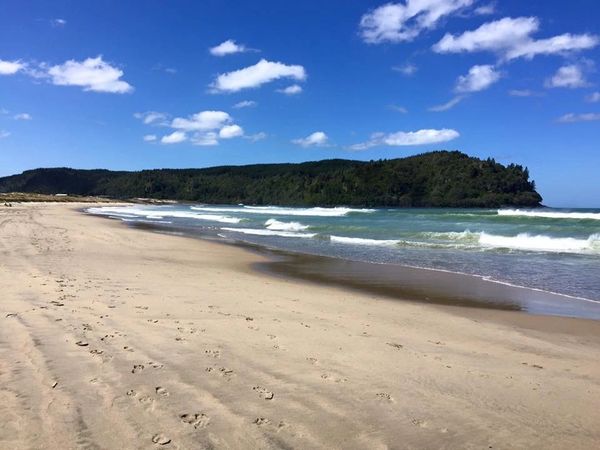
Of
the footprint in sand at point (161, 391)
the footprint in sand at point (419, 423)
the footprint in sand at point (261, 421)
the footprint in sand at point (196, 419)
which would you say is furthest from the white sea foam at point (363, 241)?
the footprint in sand at point (196, 419)

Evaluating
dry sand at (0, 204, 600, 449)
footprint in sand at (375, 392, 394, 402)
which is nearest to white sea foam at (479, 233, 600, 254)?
dry sand at (0, 204, 600, 449)

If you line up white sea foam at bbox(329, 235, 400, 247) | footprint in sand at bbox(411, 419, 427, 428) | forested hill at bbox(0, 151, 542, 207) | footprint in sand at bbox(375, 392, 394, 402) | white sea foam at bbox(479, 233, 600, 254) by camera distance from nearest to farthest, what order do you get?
footprint in sand at bbox(411, 419, 427, 428) < footprint in sand at bbox(375, 392, 394, 402) < white sea foam at bbox(479, 233, 600, 254) < white sea foam at bbox(329, 235, 400, 247) < forested hill at bbox(0, 151, 542, 207)

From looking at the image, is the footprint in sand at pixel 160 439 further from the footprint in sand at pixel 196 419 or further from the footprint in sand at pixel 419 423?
the footprint in sand at pixel 419 423

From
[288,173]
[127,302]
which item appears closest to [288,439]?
[127,302]

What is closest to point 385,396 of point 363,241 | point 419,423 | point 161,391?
point 419,423

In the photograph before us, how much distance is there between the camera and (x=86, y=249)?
14.8 meters

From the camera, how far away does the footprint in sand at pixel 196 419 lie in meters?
3.23

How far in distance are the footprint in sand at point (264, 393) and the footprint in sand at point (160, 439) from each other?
36.0 inches

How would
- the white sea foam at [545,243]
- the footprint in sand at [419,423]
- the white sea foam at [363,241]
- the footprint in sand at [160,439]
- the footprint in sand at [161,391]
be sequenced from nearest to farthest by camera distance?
the footprint in sand at [160,439] → the footprint in sand at [419,423] → the footprint in sand at [161,391] → the white sea foam at [545,243] → the white sea foam at [363,241]

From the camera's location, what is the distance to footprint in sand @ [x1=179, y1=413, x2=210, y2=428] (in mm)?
3229

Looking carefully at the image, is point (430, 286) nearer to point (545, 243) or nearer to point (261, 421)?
point (261, 421)

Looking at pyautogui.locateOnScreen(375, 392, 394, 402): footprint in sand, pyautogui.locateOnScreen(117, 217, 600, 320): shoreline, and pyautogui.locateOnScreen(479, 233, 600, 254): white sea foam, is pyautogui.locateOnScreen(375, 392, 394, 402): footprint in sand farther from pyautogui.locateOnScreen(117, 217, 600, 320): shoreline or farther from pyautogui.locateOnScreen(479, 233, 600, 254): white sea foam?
pyautogui.locateOnScreen(479, 233, 600, 254): white sea foam

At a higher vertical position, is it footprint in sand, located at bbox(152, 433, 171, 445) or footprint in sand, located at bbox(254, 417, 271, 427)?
footprint in sand, located at bbox(152, 433, 171, 445)

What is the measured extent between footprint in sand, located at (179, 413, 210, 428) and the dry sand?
0.6 inches
